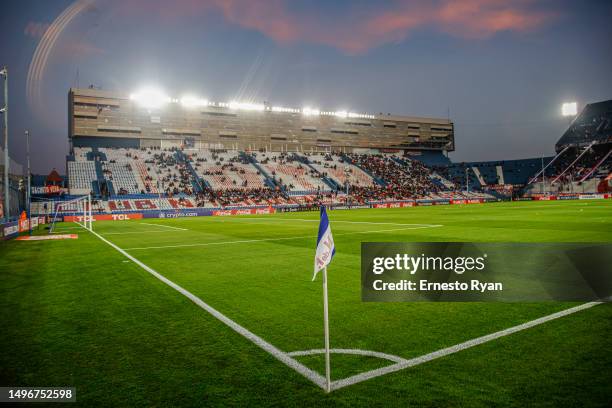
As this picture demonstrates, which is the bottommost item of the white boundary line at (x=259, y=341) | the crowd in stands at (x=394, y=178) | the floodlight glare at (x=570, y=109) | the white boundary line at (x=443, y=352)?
the white boundary line at (x=259, y=341)

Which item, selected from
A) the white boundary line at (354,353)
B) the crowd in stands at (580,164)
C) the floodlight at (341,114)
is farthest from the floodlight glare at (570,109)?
the white boundary line at (354,353)

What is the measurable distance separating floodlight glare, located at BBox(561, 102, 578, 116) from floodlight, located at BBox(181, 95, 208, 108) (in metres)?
76.3

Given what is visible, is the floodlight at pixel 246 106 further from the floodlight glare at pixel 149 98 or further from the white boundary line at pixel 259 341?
the white boundary line at pixel 259 341

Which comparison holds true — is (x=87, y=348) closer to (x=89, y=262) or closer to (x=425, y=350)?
(x=425, y=350)

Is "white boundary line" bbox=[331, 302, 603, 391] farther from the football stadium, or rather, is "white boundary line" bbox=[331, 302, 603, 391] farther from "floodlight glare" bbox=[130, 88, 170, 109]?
"floodlight glare" bbox=[130, 88, 170, 109]

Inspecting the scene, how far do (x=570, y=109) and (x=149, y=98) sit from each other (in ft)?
287

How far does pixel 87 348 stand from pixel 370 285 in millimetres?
5570

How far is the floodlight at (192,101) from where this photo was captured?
77.0m

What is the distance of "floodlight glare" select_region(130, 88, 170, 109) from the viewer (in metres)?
73.1

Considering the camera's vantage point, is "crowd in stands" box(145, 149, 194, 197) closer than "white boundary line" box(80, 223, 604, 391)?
No

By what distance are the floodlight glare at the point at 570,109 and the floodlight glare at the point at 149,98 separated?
8412 cm

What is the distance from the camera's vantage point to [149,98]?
73750 millimetres

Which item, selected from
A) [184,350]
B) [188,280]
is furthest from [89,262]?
[184,350]

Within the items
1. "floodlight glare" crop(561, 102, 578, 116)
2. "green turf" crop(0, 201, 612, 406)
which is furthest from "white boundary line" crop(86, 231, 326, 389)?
"floodlight glare" crop(561, 102, 578, 116)
